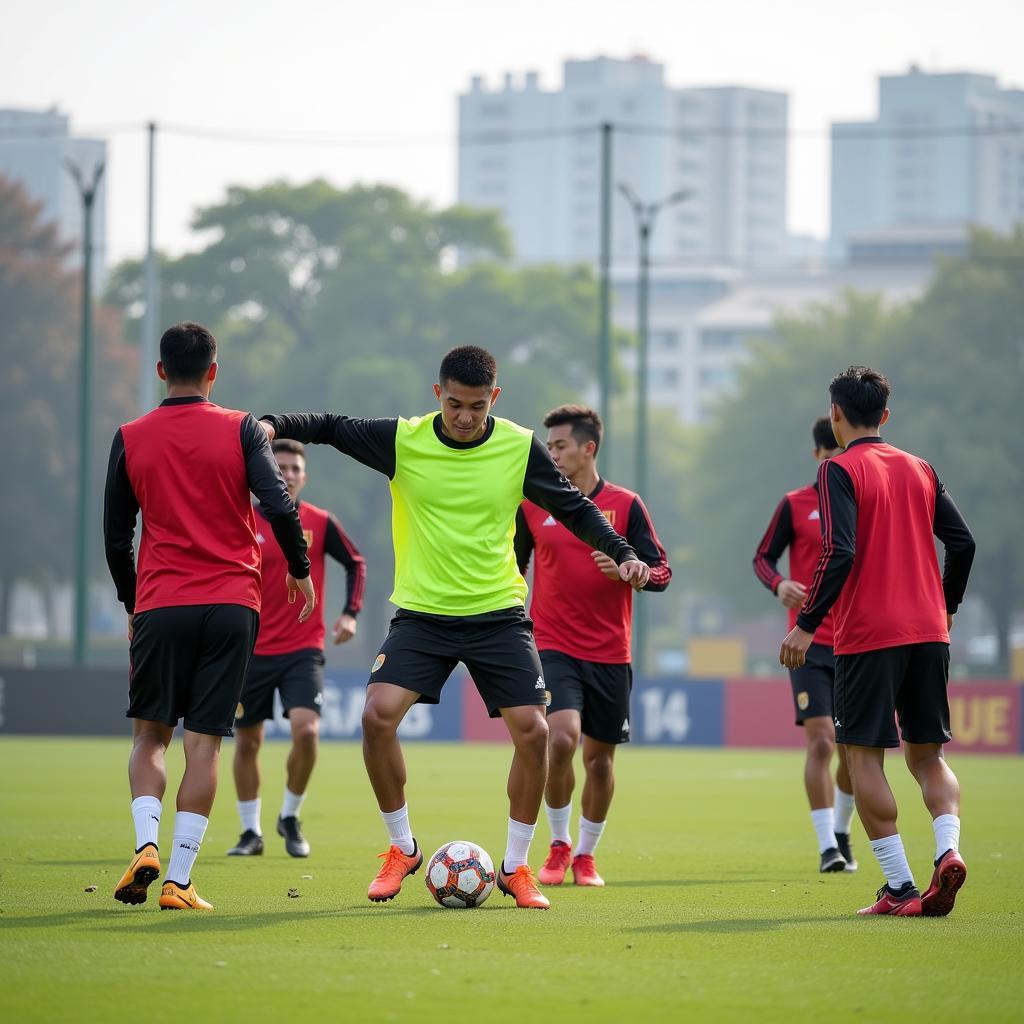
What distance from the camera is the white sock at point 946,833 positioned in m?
8.41

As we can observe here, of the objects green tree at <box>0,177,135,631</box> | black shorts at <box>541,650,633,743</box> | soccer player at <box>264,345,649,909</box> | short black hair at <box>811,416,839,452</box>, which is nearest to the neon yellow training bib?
soccer player at <box>264,345,649,909</box>

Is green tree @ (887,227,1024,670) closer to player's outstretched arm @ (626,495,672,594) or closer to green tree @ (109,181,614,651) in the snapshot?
green tree @ (109,181,614,651)

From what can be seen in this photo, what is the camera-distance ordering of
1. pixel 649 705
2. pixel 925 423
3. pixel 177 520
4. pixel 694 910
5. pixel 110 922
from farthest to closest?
pixel 925 423 < pixel 649 705 < pixel 694 910 < pixel 177 520 < pixel 110 922

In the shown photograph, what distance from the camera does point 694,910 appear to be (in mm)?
8805

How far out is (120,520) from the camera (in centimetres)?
833

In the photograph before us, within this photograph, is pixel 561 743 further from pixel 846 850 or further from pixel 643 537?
pixel 846 850

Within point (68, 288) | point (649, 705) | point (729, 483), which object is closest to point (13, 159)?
point (68, 288)

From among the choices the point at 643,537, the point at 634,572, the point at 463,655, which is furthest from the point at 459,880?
the point at 643,537

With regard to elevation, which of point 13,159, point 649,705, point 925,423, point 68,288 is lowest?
point 649,705

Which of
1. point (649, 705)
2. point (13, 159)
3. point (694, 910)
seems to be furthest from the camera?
point (13, 159)

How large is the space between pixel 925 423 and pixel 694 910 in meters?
50.0

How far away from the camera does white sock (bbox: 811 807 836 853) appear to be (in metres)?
11.2

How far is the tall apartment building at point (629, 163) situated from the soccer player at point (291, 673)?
159312 millimetres

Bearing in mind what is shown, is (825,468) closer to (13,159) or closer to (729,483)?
(729,483)
